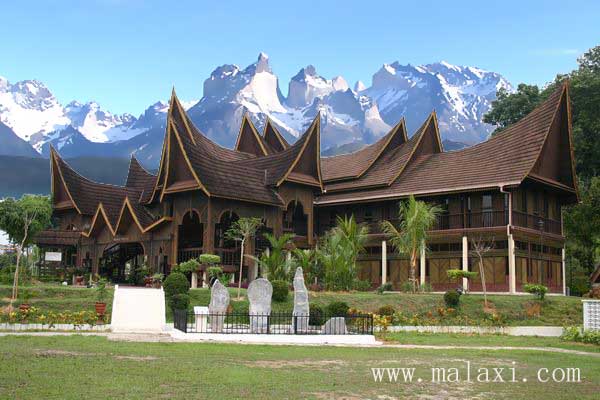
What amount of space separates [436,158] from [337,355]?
88.7 feet

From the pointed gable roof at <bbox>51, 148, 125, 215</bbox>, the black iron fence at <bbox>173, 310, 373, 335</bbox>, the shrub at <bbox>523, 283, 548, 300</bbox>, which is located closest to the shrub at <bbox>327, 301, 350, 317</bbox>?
the black iron fence at <bbox>173, 310, 373, 335</bbox>

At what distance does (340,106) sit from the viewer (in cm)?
19762

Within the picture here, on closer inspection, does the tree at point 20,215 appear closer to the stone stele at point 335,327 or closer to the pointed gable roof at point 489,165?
the stone stele at point 335,327

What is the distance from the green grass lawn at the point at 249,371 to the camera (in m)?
10.8

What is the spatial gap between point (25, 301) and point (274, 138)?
90.8 feet

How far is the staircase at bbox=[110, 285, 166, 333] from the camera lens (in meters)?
22.2

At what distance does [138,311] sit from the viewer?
23.8 metres

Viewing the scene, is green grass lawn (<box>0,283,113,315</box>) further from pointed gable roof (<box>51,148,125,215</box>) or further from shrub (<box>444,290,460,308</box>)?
pointed gable roof (<box>51,148,125,215</box>)

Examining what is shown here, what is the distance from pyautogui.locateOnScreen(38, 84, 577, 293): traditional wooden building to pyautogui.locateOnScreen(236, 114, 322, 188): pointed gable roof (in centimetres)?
7

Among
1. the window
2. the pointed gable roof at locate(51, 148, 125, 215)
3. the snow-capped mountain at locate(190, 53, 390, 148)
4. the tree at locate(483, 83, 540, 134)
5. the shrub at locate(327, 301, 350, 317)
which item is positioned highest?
the snow-capped mountain at locate(190, 53, 390, 148)

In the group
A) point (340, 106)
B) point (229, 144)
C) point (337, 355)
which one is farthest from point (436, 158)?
point (340, 106)

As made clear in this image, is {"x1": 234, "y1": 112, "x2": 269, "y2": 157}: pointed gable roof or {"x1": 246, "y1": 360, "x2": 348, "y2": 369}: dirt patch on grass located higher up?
{"x1": 234, "y1": 112, "x2": 269, "y2": 157}: pointed gable roof

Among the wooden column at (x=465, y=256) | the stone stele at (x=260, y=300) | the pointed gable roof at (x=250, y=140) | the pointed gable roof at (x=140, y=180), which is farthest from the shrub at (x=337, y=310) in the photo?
the pointed gable roof at (x=140, y=180)

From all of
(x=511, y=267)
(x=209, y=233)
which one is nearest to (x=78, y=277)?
(x=209, y=233)
